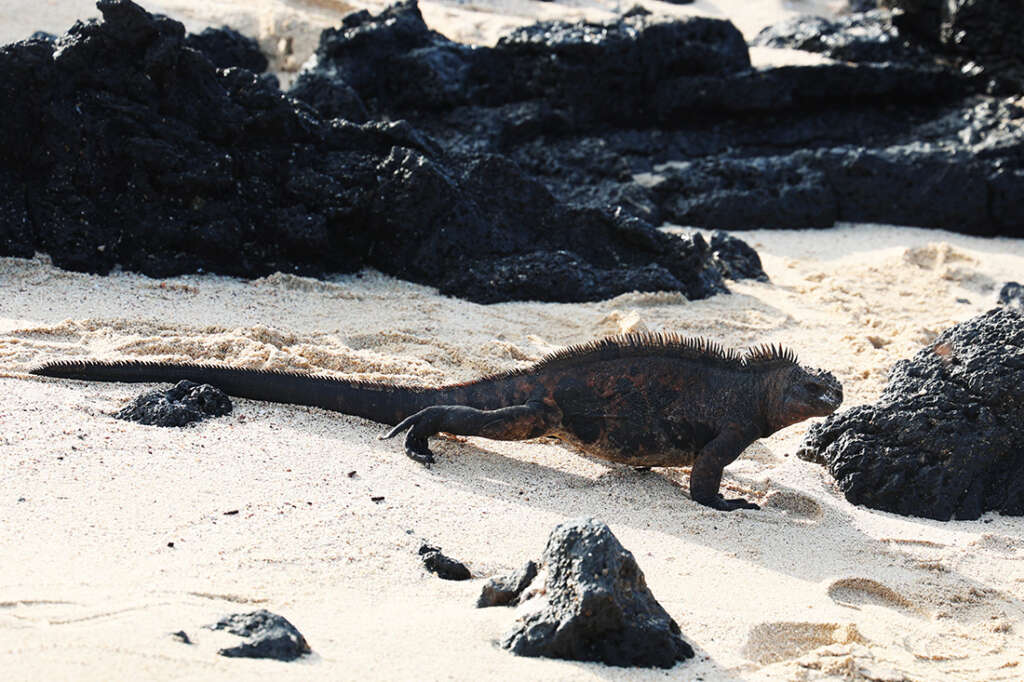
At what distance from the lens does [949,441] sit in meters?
5.03

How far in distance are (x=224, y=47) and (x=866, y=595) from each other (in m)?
9.85

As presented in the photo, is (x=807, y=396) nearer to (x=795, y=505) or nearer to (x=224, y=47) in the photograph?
(x=795, y=505)

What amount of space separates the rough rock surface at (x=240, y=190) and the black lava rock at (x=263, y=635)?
4.13 metres

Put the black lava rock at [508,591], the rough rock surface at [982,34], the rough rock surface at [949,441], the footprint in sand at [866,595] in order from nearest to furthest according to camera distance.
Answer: the black lava rock at [508,591]
the footprint in sand at [866,595]
the rough rock surface at [949,441]
the rough rock surface at [982,34]

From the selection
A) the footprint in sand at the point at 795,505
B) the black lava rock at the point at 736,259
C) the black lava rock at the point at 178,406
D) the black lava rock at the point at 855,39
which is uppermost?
the black lava rock at the point at 855,39

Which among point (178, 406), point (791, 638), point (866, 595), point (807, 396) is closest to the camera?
point (791, 638)

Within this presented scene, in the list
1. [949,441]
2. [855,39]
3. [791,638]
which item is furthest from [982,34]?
[791,638]

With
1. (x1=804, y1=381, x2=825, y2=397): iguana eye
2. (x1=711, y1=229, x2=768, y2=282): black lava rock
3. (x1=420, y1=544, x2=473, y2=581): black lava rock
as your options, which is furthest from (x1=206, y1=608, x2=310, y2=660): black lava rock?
(x1=711, y1=229, x2=768, y2=282): black lava rock

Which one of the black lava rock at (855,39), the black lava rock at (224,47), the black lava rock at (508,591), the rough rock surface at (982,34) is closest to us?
the black lava rock at (508,591)

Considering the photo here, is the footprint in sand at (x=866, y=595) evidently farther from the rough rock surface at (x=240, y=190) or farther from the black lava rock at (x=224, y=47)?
the black lava rock at (x=224, y=47)

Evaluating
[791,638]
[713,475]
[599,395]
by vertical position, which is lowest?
[791,638]

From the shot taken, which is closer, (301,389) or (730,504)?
(730,504)

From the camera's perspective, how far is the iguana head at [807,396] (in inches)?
190

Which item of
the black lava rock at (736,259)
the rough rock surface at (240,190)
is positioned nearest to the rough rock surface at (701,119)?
the black lava rock at (736,259)
